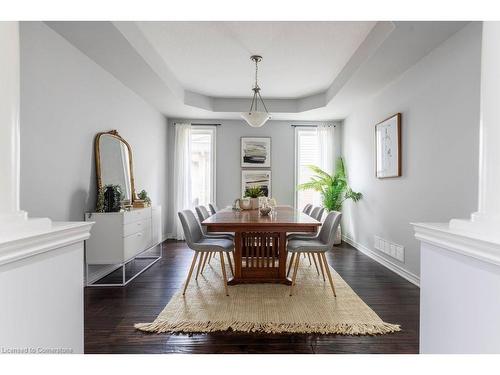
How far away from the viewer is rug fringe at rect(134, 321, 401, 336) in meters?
2.07

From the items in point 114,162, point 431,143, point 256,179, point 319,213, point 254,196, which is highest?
point 431,143

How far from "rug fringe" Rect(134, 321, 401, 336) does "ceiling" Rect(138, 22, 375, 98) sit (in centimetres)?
268

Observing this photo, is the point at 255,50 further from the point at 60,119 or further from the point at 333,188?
the point at 333,188

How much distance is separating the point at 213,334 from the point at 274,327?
43cm

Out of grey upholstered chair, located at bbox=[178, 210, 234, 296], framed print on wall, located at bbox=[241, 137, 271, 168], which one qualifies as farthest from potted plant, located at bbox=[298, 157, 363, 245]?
grey upholstered chair, located at bbox=[178, 210, 234, 296]

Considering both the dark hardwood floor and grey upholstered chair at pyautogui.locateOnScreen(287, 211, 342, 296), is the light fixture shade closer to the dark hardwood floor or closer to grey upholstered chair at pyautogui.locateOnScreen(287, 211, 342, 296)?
grey upholstered chair at pyautogui.locateOnScreen(287, 211, 342, 296)

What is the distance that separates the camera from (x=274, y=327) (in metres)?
2.11

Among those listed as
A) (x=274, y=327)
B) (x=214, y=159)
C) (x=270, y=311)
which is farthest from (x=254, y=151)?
(x=274, y=327)

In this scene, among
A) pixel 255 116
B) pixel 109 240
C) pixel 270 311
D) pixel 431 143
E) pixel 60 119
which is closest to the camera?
pixel 270 311

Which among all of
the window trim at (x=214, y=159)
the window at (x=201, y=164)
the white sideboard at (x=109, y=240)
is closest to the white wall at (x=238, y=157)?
the window trim at (x=214, y=159)

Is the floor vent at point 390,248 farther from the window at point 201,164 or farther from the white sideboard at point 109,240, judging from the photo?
the window at point 201,164
